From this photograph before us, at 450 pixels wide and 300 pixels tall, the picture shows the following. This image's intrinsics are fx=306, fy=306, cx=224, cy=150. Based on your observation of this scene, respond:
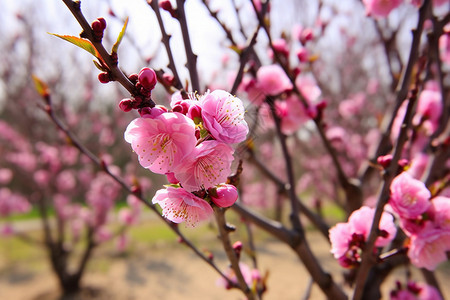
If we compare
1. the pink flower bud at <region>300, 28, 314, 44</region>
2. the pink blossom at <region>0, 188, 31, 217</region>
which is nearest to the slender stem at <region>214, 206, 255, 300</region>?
the pink flower bud at <region>300, 28, 314, 44</region>

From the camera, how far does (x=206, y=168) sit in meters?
0.61

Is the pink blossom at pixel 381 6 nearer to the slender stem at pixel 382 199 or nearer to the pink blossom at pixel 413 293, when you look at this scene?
the slender stem at pixel 382 199

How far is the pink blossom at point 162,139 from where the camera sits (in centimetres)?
56

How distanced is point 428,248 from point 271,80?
2.96ft

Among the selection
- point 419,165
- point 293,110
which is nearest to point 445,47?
point 419,165

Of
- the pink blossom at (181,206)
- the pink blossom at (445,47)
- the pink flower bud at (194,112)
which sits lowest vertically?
the pink blossom at (181,206)

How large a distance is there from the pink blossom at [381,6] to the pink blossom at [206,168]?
150cm

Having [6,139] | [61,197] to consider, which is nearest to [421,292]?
[61,197]

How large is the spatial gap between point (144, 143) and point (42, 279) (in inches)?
231

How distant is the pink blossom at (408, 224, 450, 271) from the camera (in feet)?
3.08

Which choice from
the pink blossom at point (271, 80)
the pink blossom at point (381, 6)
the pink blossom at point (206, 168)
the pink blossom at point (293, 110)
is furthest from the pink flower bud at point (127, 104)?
the pink blossom at point (381, 6)

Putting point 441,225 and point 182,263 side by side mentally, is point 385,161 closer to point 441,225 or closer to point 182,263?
point 441,225

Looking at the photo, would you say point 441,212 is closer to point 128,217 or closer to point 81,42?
point 81,42

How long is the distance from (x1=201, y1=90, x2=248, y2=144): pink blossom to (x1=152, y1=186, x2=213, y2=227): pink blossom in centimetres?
14
